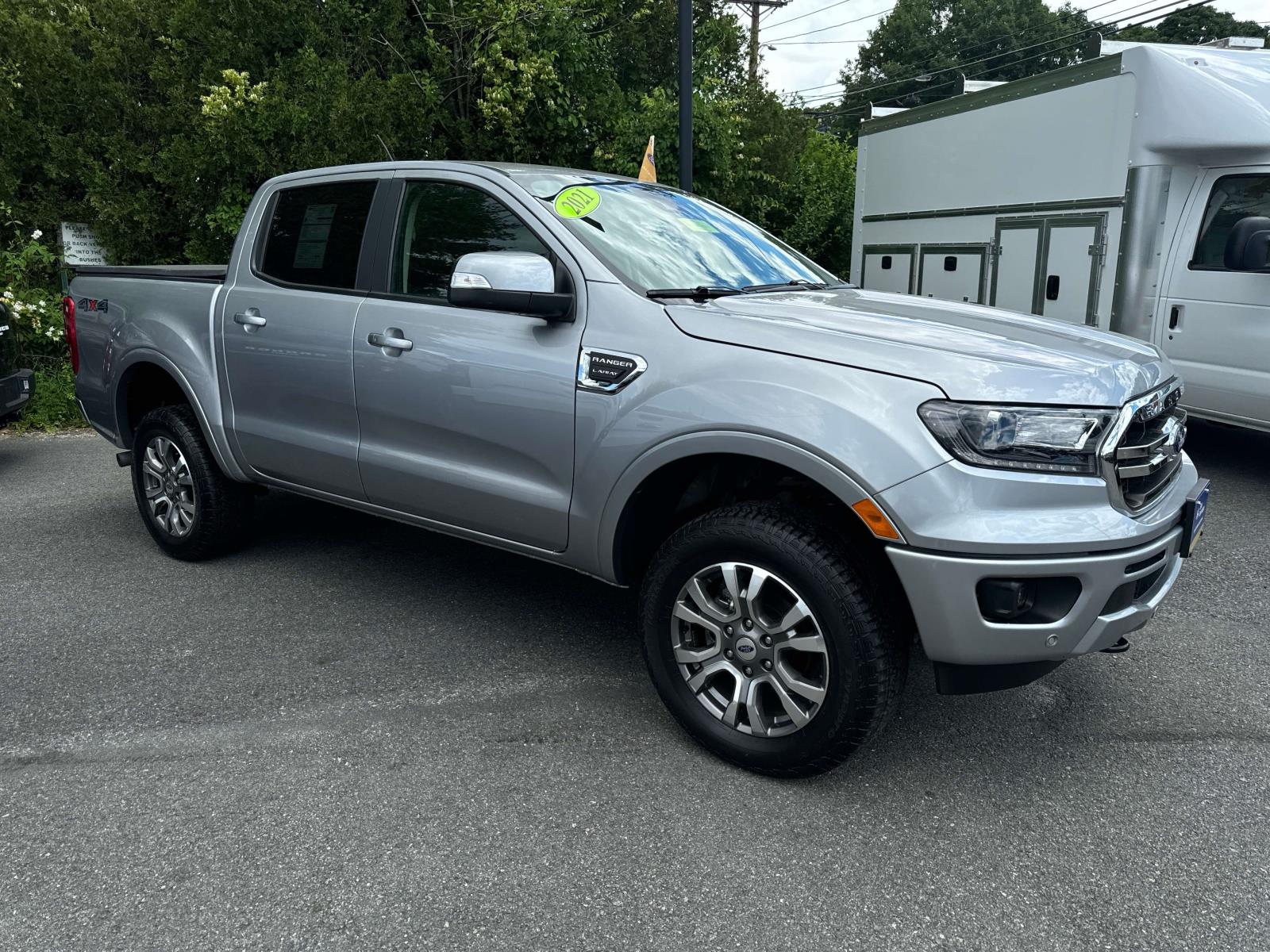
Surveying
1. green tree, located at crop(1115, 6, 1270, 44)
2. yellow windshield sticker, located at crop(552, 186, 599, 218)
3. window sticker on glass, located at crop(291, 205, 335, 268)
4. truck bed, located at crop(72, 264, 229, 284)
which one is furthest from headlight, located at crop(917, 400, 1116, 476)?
green tree, located at crop(1115, 6, 1270, 44)

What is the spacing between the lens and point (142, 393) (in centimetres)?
519

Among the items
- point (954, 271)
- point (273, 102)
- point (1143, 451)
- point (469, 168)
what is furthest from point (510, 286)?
point (273, 102)

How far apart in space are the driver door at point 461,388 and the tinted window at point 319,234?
25 cm

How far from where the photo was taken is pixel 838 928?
2396 millimetres

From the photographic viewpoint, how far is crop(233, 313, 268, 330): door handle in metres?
4.28

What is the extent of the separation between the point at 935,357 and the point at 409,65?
10.8 metres

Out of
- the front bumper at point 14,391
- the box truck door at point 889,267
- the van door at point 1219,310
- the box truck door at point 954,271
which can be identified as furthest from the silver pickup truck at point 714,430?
the box truck door at point 889,267

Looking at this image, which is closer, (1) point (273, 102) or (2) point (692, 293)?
(2) point (692, 293)

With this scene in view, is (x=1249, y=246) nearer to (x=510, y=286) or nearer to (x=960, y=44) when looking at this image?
(x=510, y=286)

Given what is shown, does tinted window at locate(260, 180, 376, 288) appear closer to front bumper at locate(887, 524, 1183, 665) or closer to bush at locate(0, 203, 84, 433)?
front bumper at locate(887, 524, 1183, 665)

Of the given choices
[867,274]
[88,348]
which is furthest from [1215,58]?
[88,348]

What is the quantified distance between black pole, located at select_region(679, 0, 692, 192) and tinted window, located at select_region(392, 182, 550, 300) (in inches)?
213

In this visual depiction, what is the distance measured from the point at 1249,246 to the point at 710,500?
174 inches

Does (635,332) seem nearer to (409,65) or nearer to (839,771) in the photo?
(839,771)
